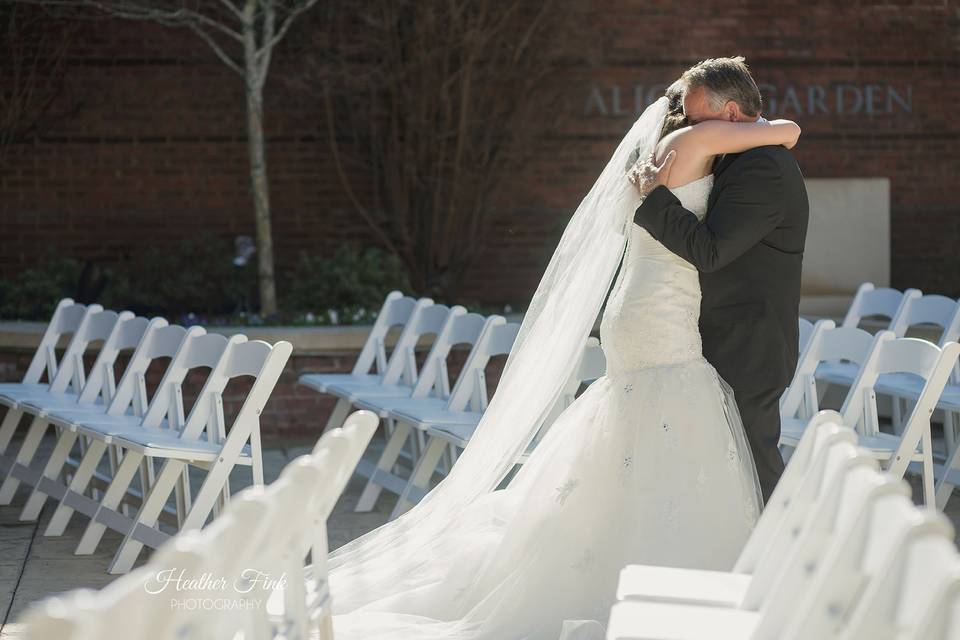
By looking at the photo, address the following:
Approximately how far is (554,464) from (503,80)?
629cm

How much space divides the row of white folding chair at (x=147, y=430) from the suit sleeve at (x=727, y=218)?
168 cm

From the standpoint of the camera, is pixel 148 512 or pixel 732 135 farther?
pixel 148 512

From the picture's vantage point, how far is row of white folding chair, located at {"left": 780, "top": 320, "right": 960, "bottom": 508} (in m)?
5.20

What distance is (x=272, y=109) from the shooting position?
1083 centimetres

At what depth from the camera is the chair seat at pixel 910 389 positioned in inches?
246

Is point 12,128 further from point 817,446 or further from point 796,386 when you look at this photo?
point 817,446

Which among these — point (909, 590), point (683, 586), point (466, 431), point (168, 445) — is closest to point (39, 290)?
point (168, 445)

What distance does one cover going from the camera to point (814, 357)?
6.04 metres

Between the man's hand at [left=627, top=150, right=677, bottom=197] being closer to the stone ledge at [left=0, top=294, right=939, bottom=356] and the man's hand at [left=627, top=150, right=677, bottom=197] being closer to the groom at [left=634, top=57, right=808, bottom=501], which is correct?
the groom at [left=634, top=57, right=808, bottom=501]

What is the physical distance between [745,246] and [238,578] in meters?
2.19

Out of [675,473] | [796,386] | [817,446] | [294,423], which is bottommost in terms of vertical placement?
[294,423]

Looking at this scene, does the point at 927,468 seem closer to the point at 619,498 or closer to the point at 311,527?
the point at 619,498

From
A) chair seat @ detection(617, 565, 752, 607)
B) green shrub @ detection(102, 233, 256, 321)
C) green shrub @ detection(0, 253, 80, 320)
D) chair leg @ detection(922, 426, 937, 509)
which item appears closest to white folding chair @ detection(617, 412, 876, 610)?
chair seat @ detection(617, 565, 752, 607)

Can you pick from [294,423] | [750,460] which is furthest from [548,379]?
[294,423]
